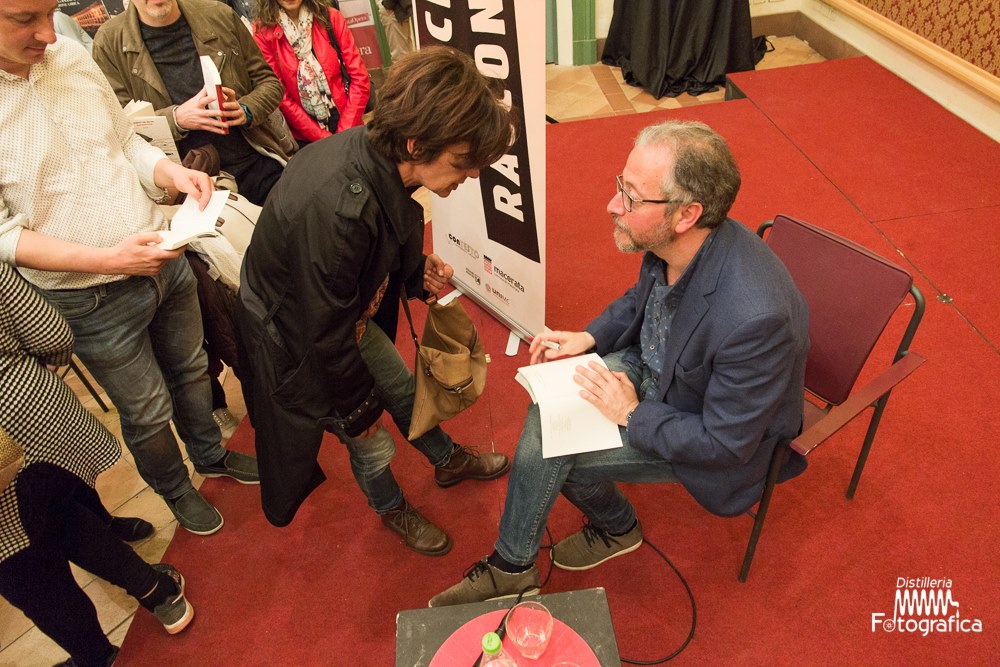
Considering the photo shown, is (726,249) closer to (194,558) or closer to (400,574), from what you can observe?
(400,574)

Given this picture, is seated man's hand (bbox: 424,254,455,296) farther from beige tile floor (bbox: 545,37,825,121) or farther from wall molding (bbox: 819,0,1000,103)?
wall molding (bbox: 819,0,1000,103)

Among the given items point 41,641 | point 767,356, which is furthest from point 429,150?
point 41,641

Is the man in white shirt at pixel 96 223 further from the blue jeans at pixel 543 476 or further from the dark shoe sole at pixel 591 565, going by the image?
the dark shoe sole at pixel 591 565

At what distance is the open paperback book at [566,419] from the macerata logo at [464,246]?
128 centimetres

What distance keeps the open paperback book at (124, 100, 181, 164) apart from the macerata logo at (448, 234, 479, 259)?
1.23 metres

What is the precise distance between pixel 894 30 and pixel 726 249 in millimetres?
4186

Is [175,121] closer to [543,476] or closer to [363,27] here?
[543,476]

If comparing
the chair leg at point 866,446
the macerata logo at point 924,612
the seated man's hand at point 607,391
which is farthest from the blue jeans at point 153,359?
the macerata logo at point 924,612

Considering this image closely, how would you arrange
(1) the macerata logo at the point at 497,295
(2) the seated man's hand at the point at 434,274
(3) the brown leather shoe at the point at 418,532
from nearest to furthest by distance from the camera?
(2) the seated man's hand at the point at 434,274 < (3) the brown leather shoe at the point at 418,532 < (1) the macerata logo at the point at 497,295

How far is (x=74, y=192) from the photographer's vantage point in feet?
5.69

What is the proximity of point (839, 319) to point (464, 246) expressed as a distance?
1731 millimetres

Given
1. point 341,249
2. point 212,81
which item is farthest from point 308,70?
point 341,249

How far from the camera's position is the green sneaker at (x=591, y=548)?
87.8 inches

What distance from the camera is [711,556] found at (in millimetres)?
2221
